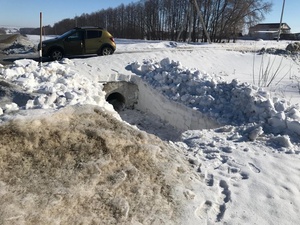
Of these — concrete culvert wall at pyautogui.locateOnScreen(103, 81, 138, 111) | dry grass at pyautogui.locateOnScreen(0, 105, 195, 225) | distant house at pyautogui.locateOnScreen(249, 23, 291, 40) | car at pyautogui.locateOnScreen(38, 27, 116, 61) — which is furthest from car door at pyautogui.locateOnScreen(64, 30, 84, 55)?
distant house at pyautogui.locateOnScreen(249, 23, 291, 40)

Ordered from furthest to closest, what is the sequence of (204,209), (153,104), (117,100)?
1. (117,100)
2. (153,104)
3. (204,209)

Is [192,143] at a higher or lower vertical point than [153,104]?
higher

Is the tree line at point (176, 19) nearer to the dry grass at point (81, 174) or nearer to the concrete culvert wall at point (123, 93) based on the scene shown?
the concrete culvert wall at point (123, 93)

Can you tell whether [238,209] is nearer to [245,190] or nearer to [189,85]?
[245,190]

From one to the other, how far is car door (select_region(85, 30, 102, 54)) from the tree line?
17703 mm

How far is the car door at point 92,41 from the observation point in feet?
52.3

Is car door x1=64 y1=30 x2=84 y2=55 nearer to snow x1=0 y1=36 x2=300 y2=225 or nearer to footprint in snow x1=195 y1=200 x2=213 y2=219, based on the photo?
snow x1=0 y1=36 x2=300 y2=225

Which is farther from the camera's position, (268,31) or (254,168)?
(268,31)

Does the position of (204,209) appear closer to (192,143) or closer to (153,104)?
(192,143)

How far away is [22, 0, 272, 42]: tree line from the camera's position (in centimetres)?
4166

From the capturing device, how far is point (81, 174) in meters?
4.20

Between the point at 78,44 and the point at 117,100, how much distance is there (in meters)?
4.82

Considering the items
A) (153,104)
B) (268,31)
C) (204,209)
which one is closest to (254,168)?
(204,209)

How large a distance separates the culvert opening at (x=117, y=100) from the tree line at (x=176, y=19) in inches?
840
